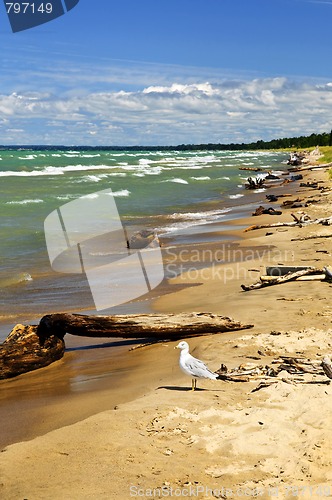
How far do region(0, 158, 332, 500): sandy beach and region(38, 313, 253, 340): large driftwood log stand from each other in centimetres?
20

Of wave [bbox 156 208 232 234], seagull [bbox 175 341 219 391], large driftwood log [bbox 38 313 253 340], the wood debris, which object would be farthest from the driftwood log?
wave [bbox 156 208 232 234]

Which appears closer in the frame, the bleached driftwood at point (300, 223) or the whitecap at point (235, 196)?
the bleached driftwood at point (300, 223)

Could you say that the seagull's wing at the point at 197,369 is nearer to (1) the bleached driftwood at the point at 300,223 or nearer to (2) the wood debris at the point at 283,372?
(2) the wood debris at the point at 283,372

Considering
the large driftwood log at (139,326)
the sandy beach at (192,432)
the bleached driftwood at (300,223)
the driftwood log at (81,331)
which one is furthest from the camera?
the bleached driftwood at (300,223)

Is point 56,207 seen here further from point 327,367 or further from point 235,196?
point 327,367

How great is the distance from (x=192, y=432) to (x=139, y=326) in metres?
3.23

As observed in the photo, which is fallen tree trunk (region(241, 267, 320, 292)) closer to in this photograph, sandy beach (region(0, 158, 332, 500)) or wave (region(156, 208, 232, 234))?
sandy beach (region(0, 158, 332, 500))

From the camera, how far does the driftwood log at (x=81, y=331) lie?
7816mm

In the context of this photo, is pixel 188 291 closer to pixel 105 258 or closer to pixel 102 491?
pixel 105 258

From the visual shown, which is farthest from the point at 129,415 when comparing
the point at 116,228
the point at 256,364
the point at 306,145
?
the point at 306,145

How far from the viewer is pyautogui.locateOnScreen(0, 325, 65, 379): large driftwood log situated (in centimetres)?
771

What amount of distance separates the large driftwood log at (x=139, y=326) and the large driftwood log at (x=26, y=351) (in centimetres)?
12

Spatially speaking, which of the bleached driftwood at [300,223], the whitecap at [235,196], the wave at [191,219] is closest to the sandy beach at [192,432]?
the bleached driftwood at [300,223]

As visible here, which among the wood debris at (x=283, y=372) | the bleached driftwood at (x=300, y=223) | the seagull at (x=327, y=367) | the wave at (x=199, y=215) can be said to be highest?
the seagull at (x=327, y=367)
